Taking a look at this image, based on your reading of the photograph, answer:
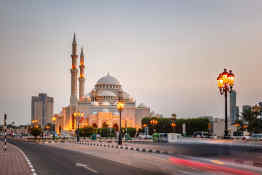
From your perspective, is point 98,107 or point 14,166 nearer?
point 14,166

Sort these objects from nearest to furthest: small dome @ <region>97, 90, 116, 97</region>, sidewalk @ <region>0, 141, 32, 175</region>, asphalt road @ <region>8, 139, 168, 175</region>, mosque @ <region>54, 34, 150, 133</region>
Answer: asphalt road @ <region>8, 139, 168, 175</region>
sidewalk @ <region>0, 141, 32, 175</region>
mosque @ <region>54, 34, 150, 133</region>
small dome @ <region>97, 90, 116, 97</region>

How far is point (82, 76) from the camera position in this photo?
327 ft

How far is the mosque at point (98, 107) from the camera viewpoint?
100938 millimetres

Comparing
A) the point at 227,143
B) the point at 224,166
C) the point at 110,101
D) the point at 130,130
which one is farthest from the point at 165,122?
the point at 224,166

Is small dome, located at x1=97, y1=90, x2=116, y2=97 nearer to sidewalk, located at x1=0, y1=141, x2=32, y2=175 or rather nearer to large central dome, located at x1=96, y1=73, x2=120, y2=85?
large central dome, located at x1=96, y1=73, x2=120, y2=85

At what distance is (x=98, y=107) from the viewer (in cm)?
11356

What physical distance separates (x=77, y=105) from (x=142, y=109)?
857 inches

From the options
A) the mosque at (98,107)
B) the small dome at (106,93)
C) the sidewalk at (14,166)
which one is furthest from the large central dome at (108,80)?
the sidewalk at (14,166)

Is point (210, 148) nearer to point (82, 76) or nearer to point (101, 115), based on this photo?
point (82, 76)

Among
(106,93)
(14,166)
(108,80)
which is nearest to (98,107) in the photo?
(106,93)

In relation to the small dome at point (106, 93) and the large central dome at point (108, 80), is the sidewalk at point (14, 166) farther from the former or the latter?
the large central dome at point (108, 80)

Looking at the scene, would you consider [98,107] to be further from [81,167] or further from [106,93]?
[81,167]

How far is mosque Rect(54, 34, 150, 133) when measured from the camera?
100938 millimetres

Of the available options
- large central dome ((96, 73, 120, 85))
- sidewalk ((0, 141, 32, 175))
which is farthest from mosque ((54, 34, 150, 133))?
sidewalk ((0, 141, 32, 175))
